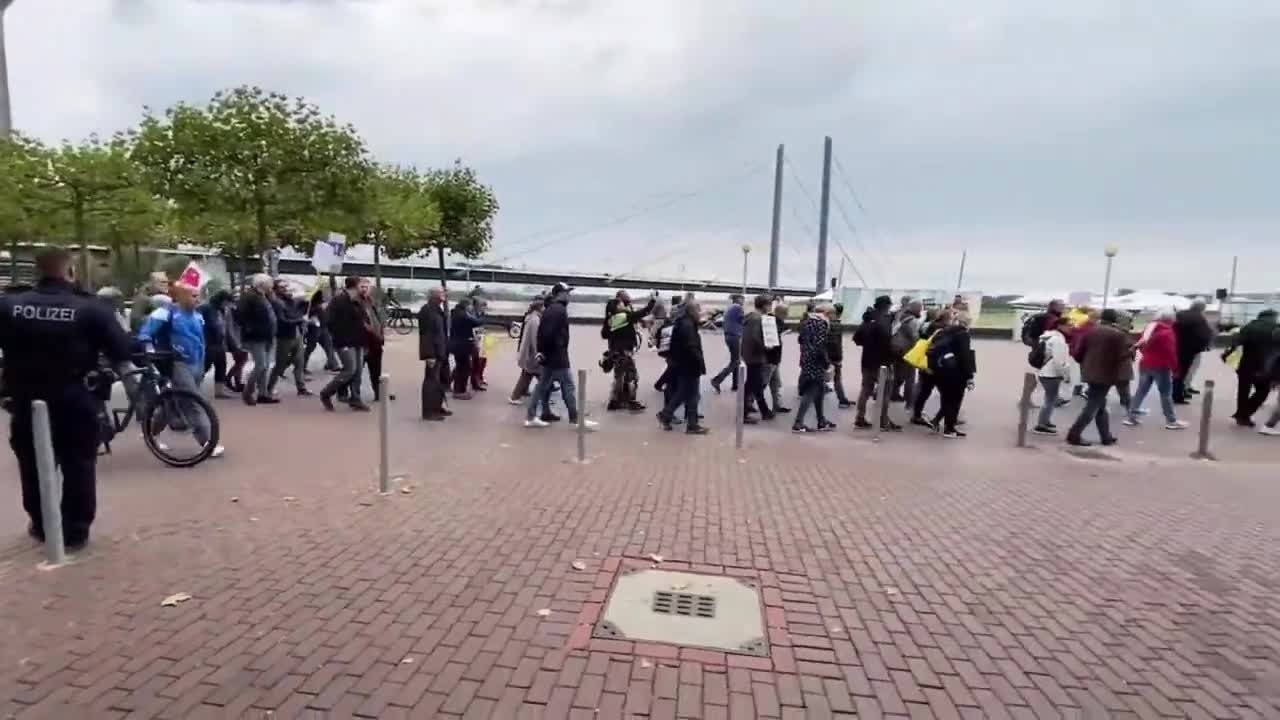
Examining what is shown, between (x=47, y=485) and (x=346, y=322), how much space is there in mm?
5961

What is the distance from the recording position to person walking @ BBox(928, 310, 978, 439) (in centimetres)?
998

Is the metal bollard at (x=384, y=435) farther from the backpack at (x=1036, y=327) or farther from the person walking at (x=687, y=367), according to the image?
the backpack at (x=1036, y=327)

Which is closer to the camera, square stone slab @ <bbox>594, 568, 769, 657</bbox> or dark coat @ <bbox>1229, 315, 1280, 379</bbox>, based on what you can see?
square stone slab @ <bbox>594, 568, 769, 657</bbox>

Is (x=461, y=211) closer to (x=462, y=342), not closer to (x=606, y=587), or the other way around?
(x=462, y=342)

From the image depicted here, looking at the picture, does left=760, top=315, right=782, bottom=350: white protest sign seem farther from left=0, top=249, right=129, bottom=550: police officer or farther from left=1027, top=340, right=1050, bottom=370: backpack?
left=0, top=249, right=129, bottom=550: police officer

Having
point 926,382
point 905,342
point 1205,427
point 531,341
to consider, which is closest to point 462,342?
point 531,341

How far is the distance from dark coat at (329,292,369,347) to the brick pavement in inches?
109

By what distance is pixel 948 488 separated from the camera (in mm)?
7426

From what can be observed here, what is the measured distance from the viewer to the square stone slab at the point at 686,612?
3865 millimetres

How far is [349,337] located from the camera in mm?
10227

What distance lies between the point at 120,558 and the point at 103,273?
29263 mm

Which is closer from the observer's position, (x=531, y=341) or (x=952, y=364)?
(x=952, y=364)

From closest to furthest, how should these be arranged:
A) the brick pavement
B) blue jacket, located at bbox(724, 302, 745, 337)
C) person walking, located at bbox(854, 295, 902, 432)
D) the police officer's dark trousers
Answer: the brick pavement, the police officer's dark trousers, person walking, located at bbox(854, 295, 902, 432), blue jacket, located at bbox(724, 302, 745, 337)

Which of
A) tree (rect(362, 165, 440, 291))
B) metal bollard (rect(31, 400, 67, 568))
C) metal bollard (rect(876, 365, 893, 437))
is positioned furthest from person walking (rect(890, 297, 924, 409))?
tree (rect(362, 165, 440, 291))
